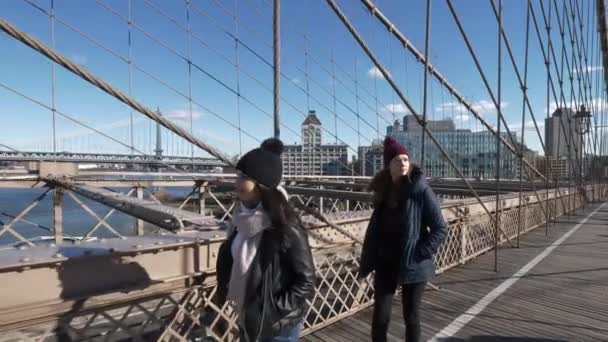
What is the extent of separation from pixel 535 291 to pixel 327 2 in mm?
3575

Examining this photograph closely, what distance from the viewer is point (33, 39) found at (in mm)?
1717

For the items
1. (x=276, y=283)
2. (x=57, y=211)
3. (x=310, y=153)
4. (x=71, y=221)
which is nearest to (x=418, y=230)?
(x=276, y=283)

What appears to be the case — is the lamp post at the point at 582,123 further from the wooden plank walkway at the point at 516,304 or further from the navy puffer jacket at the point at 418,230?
the navy puffer jacket at the point at 418,230

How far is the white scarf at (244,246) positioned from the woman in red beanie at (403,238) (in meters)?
1.11

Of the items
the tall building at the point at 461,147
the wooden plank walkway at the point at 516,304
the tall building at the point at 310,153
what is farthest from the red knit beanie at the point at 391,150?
the tall building at the point at 461,147

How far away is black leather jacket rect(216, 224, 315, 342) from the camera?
60.6 inches

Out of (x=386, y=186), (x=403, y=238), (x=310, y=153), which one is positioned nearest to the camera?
(x=403, y=238)

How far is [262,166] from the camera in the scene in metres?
1.61

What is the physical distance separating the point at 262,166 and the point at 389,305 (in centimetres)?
135

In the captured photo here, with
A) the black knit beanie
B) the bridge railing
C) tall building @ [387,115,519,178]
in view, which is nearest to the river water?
tall building @ [387,115,519,178]

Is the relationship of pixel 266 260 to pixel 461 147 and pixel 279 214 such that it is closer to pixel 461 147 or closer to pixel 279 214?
pixel 279 214

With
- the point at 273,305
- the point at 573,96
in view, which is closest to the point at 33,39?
the point at 273,305

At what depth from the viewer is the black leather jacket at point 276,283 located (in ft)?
5.05

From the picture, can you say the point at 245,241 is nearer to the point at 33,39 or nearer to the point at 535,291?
the point at 33,39
